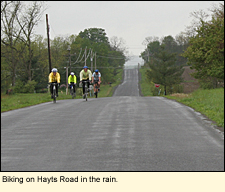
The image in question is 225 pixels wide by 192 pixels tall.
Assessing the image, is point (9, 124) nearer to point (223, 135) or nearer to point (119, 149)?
point (119, 149)

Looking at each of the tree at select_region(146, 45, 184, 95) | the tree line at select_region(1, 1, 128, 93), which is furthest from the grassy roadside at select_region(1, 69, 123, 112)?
the tree at select_region(146, 45, 184, 95)

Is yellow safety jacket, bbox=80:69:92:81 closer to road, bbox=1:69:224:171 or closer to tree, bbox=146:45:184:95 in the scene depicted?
road, bbox=1:69:224:171

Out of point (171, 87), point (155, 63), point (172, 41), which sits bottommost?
point (171, 87)

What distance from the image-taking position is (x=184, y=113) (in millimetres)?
16609

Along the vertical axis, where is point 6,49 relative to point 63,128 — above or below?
above

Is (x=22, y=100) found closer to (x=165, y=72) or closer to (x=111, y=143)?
(x=111, y=143)

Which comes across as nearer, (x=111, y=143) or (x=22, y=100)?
(x=111, y=143)

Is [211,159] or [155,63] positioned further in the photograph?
[155,63]

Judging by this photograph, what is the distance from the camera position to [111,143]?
10.5 m

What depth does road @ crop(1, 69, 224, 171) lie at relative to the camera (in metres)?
8.48

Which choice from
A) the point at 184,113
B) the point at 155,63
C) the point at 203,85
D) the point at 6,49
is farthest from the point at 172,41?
the point at 184,113

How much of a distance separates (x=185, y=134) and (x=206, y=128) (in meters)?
1.33

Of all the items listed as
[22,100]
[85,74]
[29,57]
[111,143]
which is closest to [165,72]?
[29,57]

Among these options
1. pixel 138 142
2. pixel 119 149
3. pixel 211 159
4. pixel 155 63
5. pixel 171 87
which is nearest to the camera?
pixel 211 159
